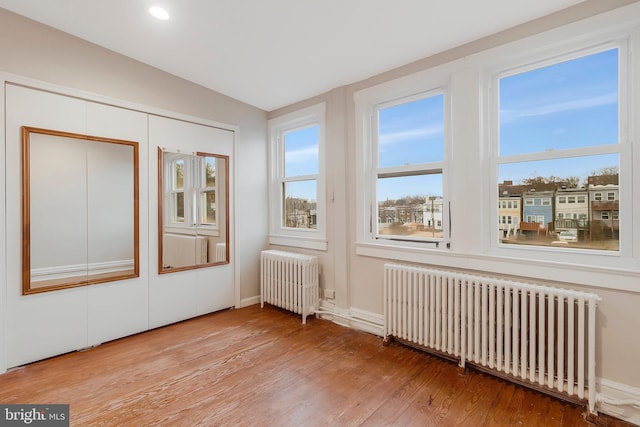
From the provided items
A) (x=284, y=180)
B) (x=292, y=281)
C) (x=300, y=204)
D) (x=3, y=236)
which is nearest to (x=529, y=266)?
(x=292, y=281)

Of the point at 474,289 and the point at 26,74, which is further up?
the point at 26,74

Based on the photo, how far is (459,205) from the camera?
8.09ft

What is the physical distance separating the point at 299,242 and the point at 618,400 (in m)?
2.92

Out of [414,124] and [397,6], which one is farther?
[414,124]

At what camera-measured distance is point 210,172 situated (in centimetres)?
351

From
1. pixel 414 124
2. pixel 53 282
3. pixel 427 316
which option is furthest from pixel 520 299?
pixel 53 282

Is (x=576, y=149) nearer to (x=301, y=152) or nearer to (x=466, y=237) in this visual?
(x=466, y=237)

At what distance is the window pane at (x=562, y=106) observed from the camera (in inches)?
76.5

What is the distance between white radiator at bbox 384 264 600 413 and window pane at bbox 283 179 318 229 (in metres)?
1.40

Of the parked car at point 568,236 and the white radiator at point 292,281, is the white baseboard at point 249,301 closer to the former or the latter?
the white radiator at point 292,281

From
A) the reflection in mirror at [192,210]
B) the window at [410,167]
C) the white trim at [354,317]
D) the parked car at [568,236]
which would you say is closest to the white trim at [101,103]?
the reflection in mirror at [192,210]

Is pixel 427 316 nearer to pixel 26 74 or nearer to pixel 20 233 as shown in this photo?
pixel 20 233

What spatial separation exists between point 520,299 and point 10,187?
392 centimetres

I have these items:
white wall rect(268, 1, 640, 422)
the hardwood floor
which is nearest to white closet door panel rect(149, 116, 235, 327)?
the hardwood floor
